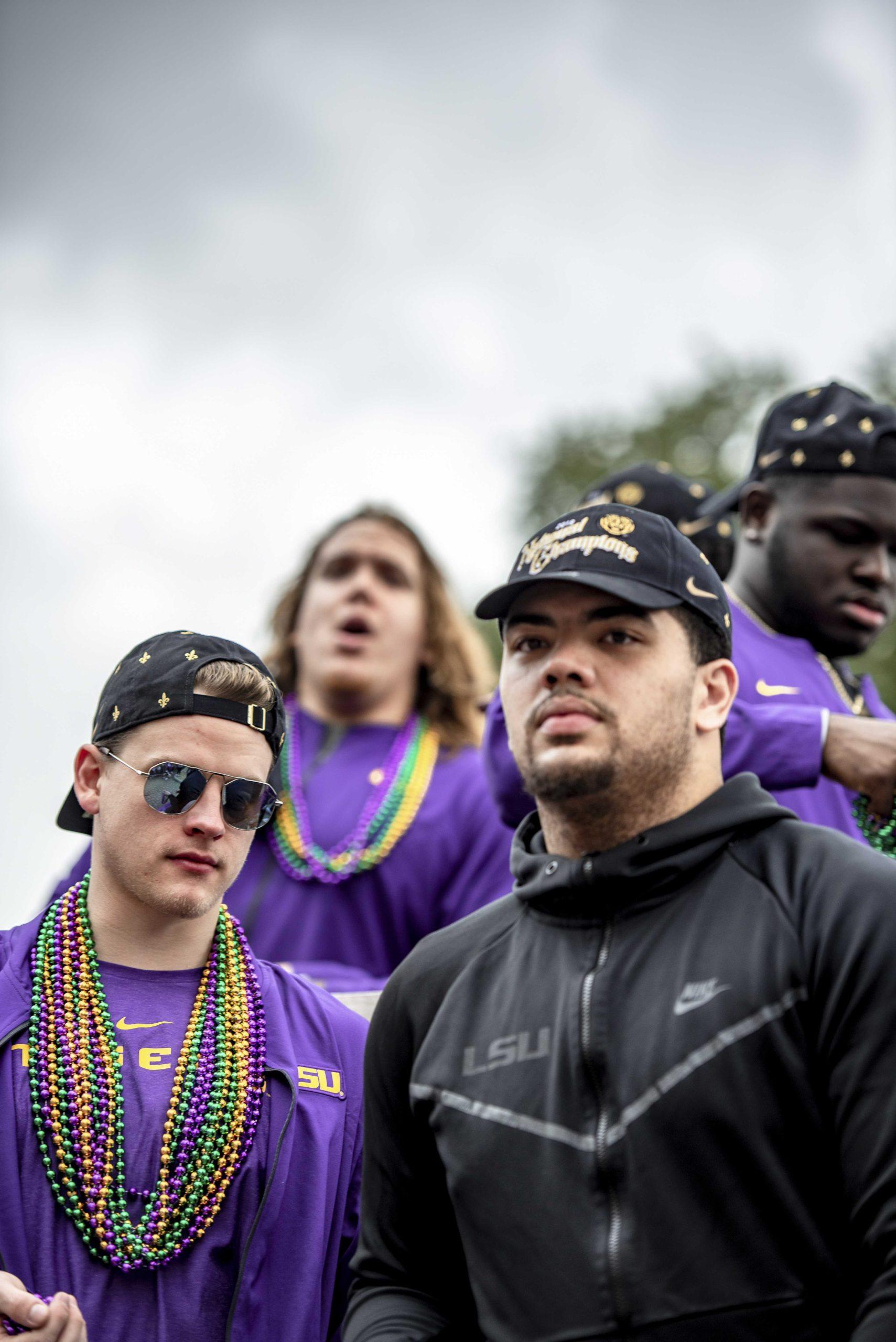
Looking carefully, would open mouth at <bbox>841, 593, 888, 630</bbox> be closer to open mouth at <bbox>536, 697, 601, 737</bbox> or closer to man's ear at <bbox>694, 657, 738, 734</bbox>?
man's ear at <bbox>694, 657, 738, 734</bbox>

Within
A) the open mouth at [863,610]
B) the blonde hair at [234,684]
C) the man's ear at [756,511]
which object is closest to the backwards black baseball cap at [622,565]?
the blonde hair at [234,684]

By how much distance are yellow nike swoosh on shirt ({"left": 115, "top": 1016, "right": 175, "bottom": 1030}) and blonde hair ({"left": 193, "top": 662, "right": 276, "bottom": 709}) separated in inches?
28.0

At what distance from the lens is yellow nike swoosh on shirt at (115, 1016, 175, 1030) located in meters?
3.10

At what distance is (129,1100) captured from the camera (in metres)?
3.01

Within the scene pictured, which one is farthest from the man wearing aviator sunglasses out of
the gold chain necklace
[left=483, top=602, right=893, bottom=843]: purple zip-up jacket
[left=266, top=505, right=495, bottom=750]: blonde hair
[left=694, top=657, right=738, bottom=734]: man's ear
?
[left=266, top=505, right=495, bottom=750]: blonde hair

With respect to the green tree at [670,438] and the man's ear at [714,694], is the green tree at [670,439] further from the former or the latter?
the man's ear at [714,694]

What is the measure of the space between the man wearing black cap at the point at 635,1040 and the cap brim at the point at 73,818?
1047 mm

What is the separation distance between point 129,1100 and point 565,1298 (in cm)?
109

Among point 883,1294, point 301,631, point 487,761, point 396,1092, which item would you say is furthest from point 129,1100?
point 301,631

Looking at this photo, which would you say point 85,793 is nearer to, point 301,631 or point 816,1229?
point 816,1229

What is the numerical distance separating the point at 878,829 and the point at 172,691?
1.68 metres

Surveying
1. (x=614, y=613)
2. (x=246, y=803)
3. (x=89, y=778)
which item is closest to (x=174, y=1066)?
(x=246, y=803)

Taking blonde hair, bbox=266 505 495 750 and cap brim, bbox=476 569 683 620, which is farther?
blonde hair, bbox=266 505 495 750

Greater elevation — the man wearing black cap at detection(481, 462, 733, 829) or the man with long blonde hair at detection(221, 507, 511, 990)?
the man wearing black cap at detection(481, 462, 733, 829)
